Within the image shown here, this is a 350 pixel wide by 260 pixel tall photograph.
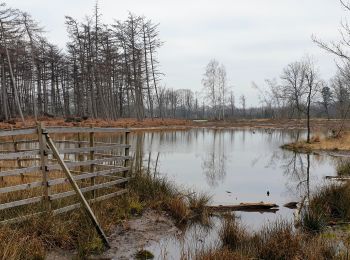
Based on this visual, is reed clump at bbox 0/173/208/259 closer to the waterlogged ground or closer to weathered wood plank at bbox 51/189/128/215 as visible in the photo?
weathered wood plank at bbox 51/189/128/215

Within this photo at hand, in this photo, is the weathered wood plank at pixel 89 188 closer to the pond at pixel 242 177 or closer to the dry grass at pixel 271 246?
the pond at pixel 242 177

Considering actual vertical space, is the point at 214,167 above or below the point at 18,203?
below

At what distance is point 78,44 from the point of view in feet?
179

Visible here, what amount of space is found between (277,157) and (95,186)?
1826cm

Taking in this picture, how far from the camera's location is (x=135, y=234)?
7957 millimetres

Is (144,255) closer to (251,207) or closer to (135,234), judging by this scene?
(135,234)

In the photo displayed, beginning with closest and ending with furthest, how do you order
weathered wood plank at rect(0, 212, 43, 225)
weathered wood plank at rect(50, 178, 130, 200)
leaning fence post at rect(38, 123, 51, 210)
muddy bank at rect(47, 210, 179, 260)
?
weathered wood plank at rect(0, 212, 43, 225), muddy bank at rect(47, 210, 179, 260), leaning fence post at rect(38, 123, 51, 210), weathered wood plank at rect(50, 178, 130, 200)

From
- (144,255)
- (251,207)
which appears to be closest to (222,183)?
(251,207)

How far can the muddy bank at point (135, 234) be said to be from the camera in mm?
6672

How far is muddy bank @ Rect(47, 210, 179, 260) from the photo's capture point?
667 cm

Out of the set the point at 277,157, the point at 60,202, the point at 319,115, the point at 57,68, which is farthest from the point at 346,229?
the point at 319,115

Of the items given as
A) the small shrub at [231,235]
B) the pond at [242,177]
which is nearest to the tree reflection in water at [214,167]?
the pond at [242,177]

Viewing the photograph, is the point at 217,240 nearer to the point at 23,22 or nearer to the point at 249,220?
the point at 249,220

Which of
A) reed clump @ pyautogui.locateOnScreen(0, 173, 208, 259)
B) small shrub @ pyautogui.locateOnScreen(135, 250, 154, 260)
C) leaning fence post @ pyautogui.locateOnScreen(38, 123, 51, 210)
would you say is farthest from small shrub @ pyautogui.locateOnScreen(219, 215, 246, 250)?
leaning fence post @ pyautogui.locateOnScreen(38, 123, 51, 210)
